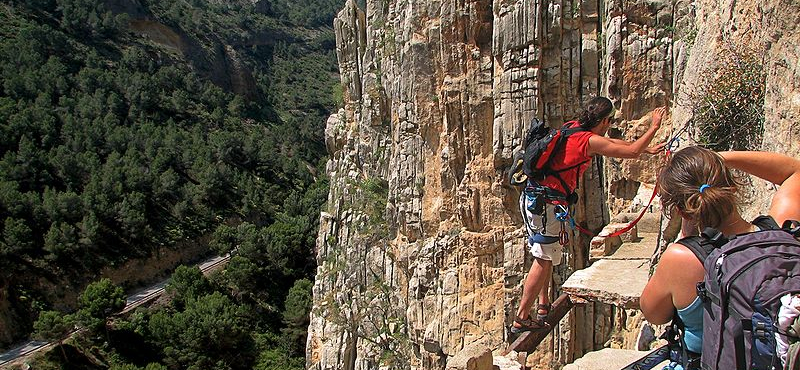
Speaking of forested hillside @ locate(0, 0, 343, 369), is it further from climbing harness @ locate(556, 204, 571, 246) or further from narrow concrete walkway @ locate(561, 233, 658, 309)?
climbing harness @ locate(556, 204, 571, 246)

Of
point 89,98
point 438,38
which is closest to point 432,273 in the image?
point 438,38

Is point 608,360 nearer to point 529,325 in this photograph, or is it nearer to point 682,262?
point 529,325

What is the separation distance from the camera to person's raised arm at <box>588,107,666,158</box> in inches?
158

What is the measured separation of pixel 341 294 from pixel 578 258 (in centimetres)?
1177

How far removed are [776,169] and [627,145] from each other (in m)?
1.36

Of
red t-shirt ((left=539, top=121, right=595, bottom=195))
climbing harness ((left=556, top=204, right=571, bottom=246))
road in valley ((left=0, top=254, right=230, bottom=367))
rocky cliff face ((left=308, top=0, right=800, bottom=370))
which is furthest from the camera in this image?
road in valley ((left=0, top=254, right=230, bottom=367))

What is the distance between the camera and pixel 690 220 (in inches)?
93.4

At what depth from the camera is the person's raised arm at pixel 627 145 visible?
4012 mm

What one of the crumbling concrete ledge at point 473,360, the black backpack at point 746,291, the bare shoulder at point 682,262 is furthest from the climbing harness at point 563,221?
the black backpack at point 746,291

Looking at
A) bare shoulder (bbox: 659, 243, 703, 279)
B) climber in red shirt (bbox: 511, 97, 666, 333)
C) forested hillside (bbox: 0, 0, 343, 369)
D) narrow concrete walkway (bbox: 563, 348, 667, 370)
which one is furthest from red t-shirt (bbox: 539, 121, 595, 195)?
forested hillside (bbox: 0, 0, 343, 369)

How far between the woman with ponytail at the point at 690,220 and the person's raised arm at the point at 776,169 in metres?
0.34

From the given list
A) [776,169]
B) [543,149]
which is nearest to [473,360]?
[543,149]

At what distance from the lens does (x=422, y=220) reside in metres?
15.0

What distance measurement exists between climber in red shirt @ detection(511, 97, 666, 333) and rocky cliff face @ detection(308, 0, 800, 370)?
1.47 meters
